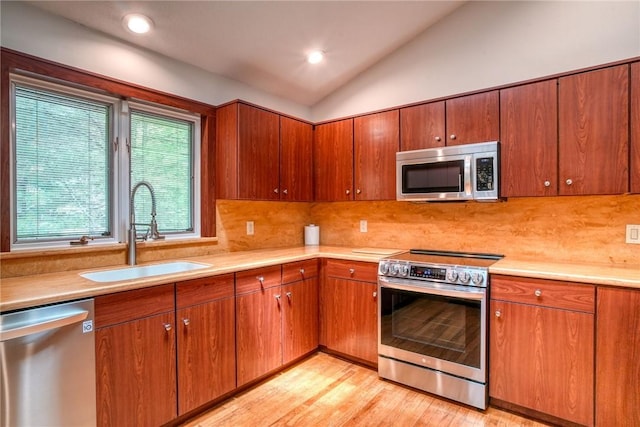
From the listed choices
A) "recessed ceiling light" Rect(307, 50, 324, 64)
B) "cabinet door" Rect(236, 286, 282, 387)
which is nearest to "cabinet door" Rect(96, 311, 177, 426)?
"cabinet door" Rect(236, 286, 282, 387)

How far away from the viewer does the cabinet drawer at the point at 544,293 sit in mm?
1852

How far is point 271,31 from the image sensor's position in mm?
2438

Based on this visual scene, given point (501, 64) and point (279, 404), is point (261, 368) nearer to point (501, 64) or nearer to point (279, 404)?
point (279, 404)

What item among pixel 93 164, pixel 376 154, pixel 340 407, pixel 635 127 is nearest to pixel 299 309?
pixel 340 407

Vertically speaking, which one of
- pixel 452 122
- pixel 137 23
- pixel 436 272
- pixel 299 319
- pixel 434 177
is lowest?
pixel 299 319

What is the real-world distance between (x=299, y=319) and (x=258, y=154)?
56.3 inches

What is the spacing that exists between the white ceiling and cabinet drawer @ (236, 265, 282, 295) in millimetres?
1706

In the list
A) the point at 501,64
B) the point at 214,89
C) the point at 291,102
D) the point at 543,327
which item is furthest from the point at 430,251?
the point at 214,89

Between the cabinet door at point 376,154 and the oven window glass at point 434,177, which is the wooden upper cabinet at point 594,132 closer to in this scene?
the oven window glass at point 434,177

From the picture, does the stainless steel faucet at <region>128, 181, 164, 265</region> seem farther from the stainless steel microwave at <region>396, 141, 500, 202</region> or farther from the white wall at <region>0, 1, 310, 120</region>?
the stainless steel microwave at <region>396, 141, 500, 202</region>

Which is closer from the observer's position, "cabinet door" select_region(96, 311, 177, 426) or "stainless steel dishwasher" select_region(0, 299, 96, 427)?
"stainless steel dishwasher" select_region(0, 299, 96, 427)

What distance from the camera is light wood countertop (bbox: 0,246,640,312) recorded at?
1.46 metres

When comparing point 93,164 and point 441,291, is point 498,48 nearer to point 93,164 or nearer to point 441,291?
point 441,291

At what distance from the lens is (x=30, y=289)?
1.56m
